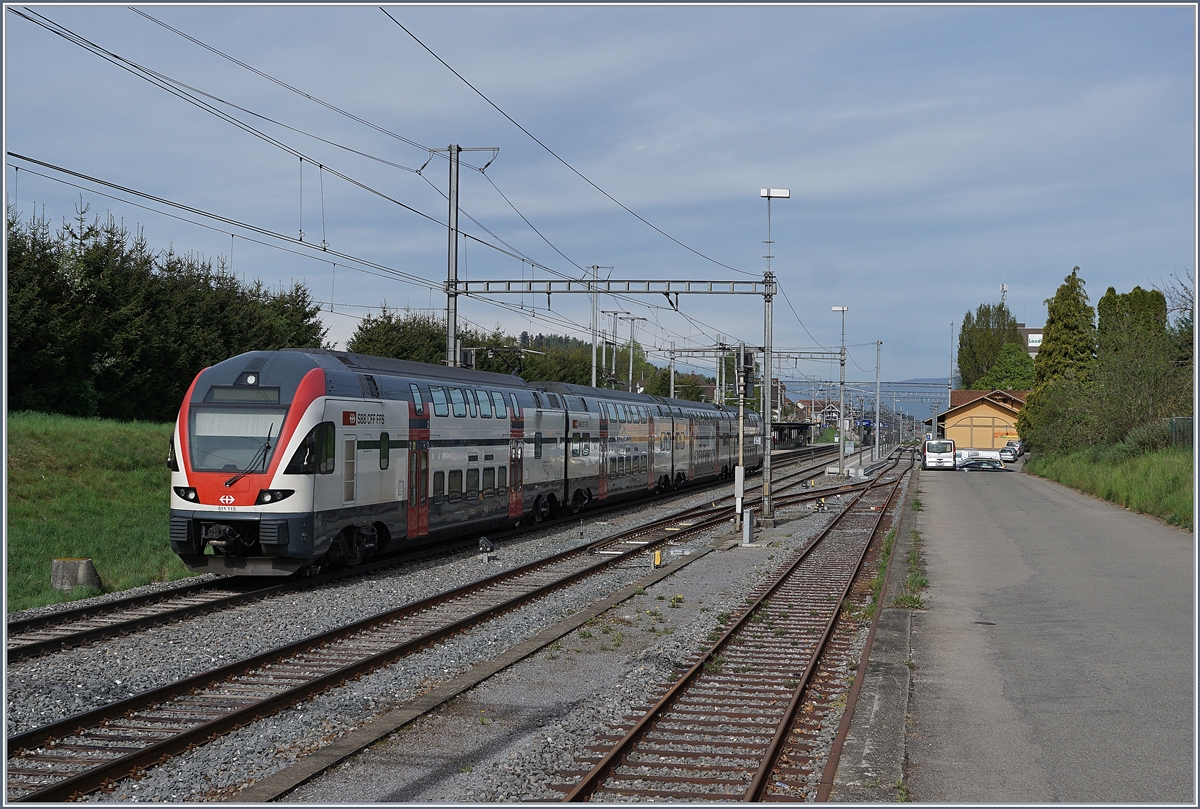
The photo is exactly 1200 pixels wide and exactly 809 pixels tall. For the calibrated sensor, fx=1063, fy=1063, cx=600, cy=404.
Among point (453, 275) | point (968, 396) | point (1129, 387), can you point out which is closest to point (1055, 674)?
point (453, 275)

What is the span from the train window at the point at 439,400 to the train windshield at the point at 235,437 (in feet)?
15.0

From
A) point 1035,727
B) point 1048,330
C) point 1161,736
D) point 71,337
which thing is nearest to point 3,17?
point 1035,727

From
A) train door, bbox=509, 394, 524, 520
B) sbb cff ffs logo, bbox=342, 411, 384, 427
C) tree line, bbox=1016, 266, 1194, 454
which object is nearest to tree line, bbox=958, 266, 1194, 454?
tree line, bbox=1016, 266, 1194, 454

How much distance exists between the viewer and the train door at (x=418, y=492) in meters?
18.2

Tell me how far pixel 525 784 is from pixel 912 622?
7.40m

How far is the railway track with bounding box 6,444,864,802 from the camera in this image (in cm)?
728

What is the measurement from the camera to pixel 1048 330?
6141cm

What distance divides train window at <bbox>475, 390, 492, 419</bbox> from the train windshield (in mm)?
6898

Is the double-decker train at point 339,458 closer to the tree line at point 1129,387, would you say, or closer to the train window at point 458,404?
the train window at point 458,404

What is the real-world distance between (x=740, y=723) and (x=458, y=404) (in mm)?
12423

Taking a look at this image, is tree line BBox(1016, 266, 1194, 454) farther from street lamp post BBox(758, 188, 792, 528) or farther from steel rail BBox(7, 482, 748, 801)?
steel rail BBox(7, 482, 748, 801)

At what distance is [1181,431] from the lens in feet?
104

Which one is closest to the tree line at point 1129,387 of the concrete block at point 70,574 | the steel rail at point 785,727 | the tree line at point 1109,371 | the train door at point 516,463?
the tree line at point 1109,371

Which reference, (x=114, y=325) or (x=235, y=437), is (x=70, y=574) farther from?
(x=114, y=325)
